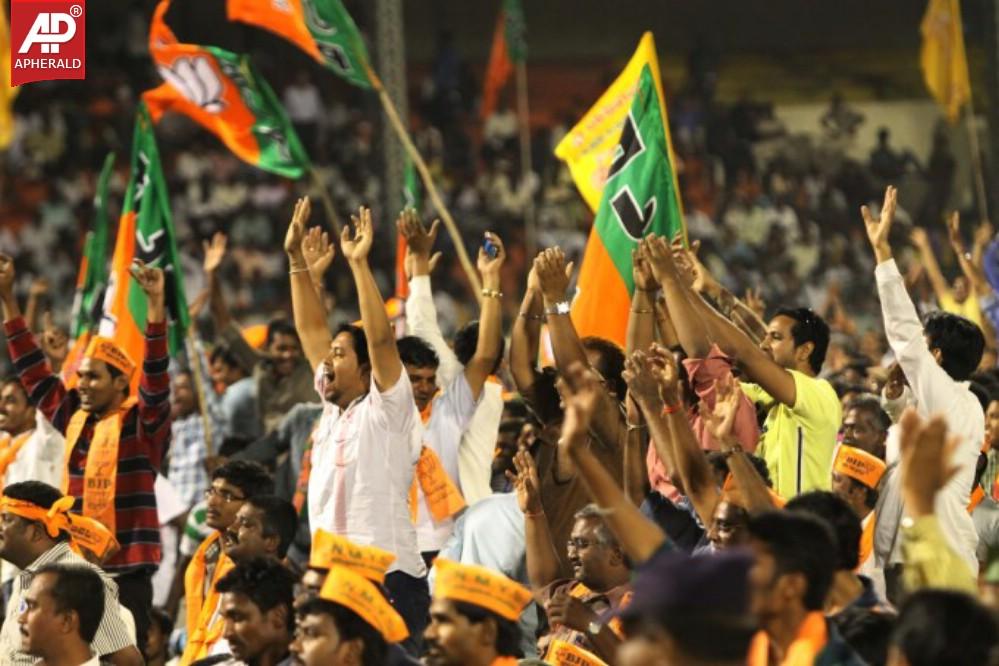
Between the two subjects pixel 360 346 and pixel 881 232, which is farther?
pixel 360 346

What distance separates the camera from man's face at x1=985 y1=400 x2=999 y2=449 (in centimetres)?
800

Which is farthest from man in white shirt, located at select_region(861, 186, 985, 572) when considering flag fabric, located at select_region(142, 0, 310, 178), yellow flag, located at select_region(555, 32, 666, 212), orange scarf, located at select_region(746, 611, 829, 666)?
flag fabric, located at select_region(142, 0, 310, 178)

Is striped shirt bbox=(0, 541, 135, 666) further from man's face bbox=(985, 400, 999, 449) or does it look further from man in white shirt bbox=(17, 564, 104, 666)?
man's face bbox=(985, 400, 999, 449)

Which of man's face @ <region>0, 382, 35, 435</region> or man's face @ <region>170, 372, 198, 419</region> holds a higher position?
man's face @ <region>0, 382, 35, 435</region>

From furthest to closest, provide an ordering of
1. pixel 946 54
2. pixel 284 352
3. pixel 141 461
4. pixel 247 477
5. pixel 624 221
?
pixel 946 54 → pixel 284 352 → pixel 624 221 → pixel 141 461 → pixel 247 477

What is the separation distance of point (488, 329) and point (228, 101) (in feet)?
11.8

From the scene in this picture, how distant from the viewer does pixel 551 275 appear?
746 cm

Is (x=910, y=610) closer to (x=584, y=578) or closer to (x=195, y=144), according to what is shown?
(x=584, y=578)

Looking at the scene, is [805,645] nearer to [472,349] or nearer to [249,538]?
[249,538]

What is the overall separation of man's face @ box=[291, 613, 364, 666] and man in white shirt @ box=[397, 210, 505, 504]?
9.17ft

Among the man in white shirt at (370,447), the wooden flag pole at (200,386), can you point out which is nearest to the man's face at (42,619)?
the man in white shirt at (370,447)

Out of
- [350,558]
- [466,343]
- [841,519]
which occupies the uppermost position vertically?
[466,343]

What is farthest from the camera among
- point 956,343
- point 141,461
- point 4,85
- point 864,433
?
point 4,85

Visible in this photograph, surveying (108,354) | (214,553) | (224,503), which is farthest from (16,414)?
(224,503)
